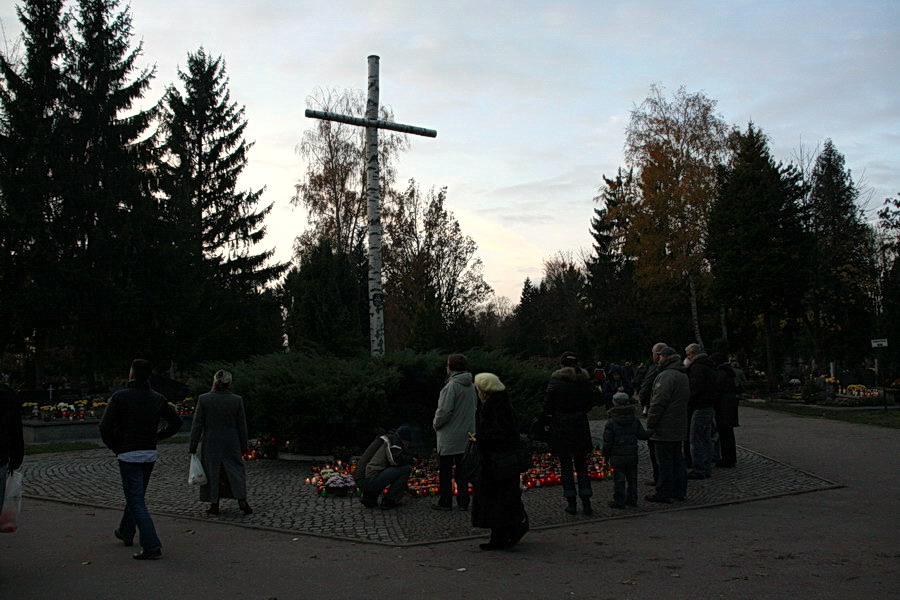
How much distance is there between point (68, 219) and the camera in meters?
28.1

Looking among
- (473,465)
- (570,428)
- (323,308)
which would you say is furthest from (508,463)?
(323,308)

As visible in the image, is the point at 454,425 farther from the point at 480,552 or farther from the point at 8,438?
the point at 8,438

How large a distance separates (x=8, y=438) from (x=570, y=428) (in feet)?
18.0

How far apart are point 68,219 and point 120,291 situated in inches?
137

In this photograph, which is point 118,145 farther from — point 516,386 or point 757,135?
point 757,135

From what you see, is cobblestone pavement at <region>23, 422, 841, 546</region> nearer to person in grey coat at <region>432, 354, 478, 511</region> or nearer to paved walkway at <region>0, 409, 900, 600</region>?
paved walkway at <region>0, 409, 900, 600</region>

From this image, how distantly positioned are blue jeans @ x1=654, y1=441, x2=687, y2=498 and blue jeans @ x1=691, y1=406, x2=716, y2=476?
194 cm

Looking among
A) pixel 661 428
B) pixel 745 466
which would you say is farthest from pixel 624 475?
pixel 745 466

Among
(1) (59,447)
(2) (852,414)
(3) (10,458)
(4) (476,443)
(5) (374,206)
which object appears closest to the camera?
(3) (10,458)

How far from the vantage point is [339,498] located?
9906 mm

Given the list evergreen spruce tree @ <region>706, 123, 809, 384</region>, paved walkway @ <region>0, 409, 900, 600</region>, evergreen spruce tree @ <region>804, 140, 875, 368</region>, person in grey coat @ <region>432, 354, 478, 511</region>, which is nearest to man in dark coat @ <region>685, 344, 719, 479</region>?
paved walkway @ <region>0, 409, 900, 600</region>

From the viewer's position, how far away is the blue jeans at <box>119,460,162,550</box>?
22.3 ft

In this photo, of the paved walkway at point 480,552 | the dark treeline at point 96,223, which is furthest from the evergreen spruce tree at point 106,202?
the paved walkway at point 480,552

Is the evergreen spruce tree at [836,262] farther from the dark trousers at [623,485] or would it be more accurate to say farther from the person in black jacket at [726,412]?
the dark trousers at [623,485]
